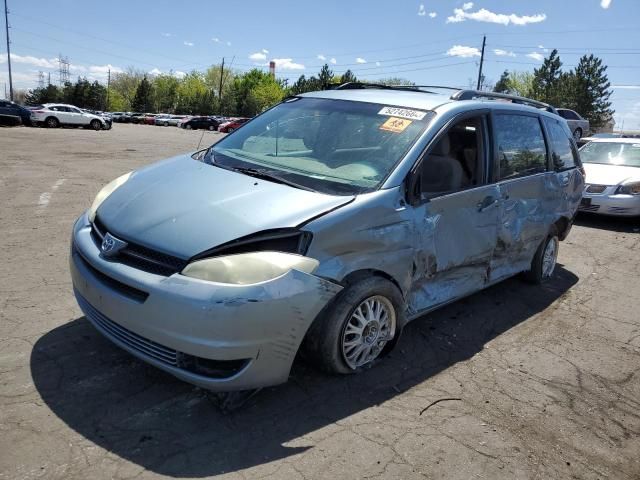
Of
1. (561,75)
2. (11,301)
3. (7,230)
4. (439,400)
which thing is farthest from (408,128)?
(561,75)

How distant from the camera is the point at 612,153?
10789 millimetres

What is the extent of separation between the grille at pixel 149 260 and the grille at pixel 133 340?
35 centimetres

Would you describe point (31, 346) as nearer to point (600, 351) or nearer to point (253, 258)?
point (253, 258)

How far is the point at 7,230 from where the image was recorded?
6.04 metres

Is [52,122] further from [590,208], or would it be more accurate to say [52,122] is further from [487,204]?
[487,204]

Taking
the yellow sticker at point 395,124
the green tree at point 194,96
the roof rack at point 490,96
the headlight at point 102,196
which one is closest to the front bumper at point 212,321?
the headlight at point 102,196

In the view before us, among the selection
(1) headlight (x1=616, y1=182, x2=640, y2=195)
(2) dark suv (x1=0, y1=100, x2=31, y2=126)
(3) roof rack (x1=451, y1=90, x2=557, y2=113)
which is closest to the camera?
(3) roof rack (x1=451, y1=90, x2=557, y2=113)

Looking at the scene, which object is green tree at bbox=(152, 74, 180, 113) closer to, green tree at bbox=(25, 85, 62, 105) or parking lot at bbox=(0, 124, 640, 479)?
green tree at bbox=(25, 85, 62, 105)

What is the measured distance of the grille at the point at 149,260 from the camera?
2.72 metres

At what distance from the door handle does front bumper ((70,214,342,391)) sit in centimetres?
166

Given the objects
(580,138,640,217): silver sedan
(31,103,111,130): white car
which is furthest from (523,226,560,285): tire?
(31,103,111,130): white car

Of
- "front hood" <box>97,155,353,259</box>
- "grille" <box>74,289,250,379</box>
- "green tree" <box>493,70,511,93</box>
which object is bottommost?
"grille" <box>74,289,250,379</box>

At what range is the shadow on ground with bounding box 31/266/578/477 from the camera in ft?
8.40

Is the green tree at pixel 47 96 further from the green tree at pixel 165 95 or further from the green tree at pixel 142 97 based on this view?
the green tree at pixel 165 95
